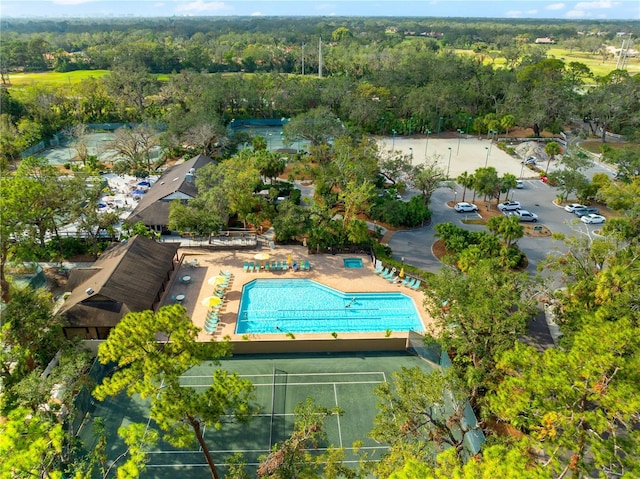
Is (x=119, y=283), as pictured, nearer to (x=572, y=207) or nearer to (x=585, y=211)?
(x=572, y=207)

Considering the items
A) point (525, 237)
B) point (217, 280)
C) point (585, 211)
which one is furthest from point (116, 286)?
point (585, 211)

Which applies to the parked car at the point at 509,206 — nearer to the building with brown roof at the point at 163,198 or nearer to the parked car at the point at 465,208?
the parked car at the point at 465,208

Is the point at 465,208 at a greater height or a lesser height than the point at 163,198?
lesser

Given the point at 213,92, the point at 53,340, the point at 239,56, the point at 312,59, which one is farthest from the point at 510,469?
the point at 239,56

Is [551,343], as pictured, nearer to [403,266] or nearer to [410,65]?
[403,266]

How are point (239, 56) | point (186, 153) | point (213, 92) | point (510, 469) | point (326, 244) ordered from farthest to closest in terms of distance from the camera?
point (239, 56) < point (213, 92) < point (186, 153) < point (326, 244) < point (510, 469)

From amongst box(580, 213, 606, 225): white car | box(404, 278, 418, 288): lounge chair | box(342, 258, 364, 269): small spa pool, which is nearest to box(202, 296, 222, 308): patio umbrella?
box(342, 258, 364, 269): small spa pool

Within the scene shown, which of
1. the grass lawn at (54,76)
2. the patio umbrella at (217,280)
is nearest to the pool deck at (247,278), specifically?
the patio umbrella at (217,280)
